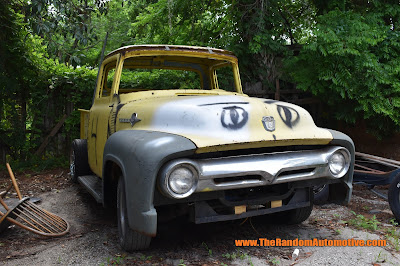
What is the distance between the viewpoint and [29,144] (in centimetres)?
730

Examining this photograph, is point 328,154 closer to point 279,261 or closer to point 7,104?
point 279,261

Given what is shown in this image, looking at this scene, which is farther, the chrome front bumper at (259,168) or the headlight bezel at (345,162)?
the headlight bezel at (345,162)

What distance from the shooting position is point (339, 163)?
3.17m

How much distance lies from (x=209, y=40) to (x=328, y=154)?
551 cm

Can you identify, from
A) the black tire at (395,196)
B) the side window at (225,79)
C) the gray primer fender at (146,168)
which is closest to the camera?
the gray primer fender at (146,168)

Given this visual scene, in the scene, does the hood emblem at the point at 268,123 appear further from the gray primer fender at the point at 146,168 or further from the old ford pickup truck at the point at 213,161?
the gray primer fender at the point at 146,168

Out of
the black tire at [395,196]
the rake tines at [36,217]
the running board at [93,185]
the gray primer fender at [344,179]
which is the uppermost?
the gray primer fender at [344,179]

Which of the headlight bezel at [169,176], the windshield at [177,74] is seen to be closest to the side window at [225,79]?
the windshield at [177,74]

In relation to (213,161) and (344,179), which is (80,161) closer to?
(213,161)

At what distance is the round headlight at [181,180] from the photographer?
2.58m

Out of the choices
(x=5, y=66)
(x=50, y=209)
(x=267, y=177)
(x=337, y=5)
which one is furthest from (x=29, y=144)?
(x=337, y=5)

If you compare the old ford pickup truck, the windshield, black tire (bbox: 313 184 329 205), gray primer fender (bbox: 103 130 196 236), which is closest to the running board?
the old ford pickup truck

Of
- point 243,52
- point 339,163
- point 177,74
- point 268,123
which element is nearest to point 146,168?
point 268,123

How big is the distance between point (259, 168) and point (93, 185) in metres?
2.26
